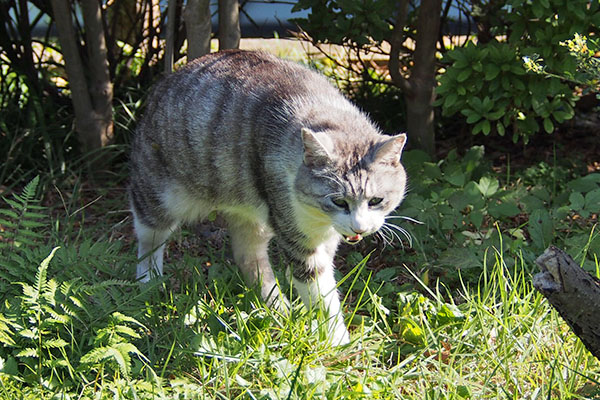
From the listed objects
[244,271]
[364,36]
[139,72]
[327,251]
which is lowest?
[244,271]

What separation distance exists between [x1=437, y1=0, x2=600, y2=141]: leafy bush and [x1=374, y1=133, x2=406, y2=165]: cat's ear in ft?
3.59

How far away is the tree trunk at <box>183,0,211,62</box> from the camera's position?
4.06 m

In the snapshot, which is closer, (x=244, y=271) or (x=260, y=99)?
(x=260, y=99)

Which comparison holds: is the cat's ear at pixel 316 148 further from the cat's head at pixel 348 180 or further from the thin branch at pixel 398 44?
the thin branch at pixel 398 44

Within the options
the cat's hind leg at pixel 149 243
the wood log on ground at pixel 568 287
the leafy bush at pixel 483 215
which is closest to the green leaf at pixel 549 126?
the leafy bush at pixel 483 215

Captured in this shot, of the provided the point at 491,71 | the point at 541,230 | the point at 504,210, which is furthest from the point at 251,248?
the point at 491,71

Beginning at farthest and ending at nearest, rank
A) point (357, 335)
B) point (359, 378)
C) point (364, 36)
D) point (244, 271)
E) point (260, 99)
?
1. point (364, 36)
2. point (244, 271)
3. point (260, 99)
4. point (357, 335)
5. point (359, 378)

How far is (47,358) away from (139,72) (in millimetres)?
2882

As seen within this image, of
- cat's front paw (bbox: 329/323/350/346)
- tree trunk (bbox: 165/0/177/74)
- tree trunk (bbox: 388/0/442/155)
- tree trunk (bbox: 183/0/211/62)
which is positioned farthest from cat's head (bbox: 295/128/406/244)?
tree trunk (bbox: 388/0/442/155)

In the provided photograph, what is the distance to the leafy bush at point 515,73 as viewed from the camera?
3.94 m

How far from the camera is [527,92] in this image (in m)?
4.11

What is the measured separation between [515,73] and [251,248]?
172 centimetres

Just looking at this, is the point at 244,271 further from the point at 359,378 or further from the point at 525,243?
the point at 525,243

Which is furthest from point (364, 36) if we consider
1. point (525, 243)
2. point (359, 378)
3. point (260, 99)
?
point (359, 378)
